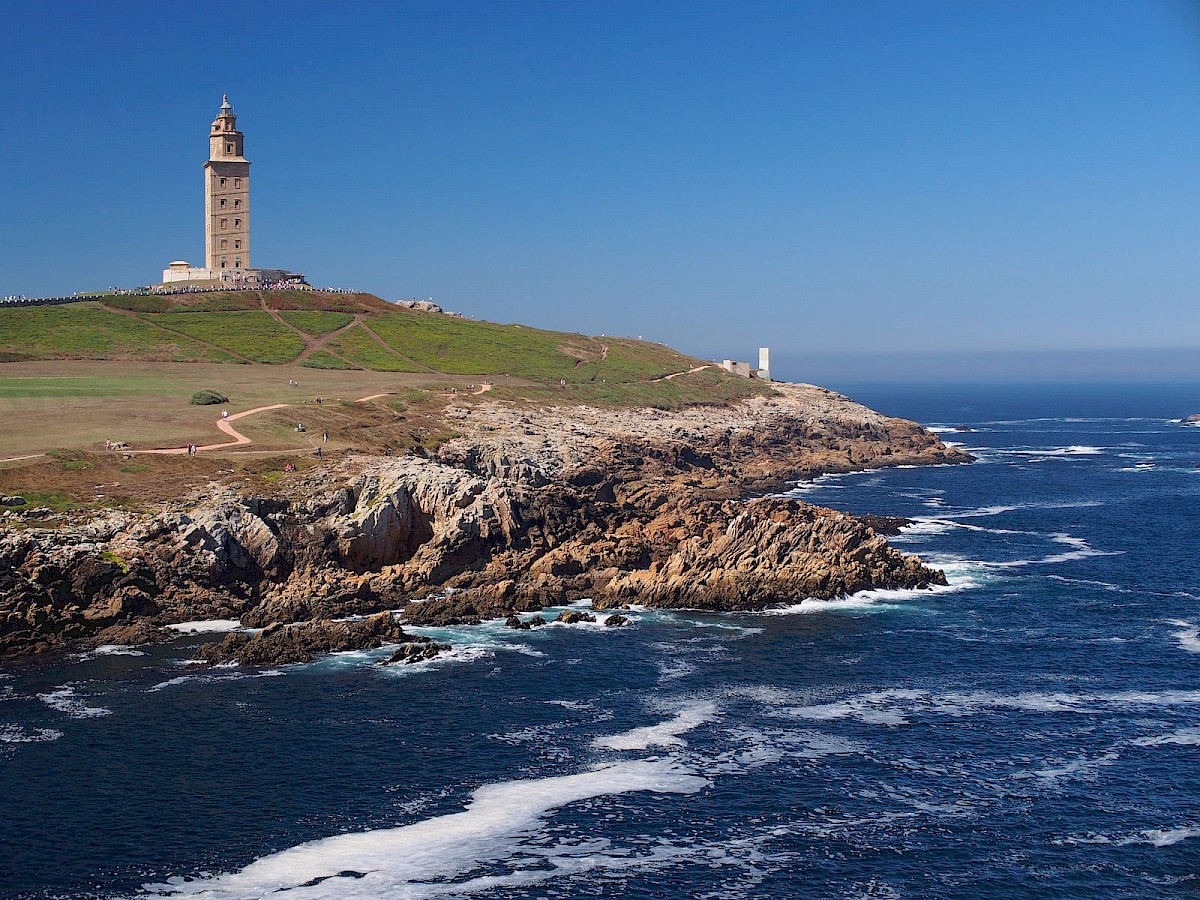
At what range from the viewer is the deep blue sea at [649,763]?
3903cm

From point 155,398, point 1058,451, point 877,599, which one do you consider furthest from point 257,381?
point 1058,451

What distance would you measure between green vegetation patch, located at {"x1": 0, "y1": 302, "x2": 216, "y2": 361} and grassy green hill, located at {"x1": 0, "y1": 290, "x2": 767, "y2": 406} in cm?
13

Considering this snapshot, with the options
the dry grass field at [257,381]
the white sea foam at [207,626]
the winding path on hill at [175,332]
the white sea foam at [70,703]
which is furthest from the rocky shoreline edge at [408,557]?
the winding path on hill at [175,332]

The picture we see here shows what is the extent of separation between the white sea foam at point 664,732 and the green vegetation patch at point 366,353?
96970mm

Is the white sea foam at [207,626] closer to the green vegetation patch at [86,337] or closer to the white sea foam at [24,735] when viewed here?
the white sea foam at [24,735]

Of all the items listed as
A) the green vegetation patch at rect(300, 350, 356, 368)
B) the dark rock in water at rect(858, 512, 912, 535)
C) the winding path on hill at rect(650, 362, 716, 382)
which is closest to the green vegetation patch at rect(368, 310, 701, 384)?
the winding path on hill at rect(650, 362, 716, 382)

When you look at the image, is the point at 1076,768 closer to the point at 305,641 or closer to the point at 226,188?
the point at 305,641

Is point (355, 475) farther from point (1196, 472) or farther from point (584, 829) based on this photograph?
point (1196, 472)

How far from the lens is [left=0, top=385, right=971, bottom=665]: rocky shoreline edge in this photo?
210 ft

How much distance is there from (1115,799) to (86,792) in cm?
3740

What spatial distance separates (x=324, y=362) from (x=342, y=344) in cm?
1217

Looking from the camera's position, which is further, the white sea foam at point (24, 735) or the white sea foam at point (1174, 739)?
the white sea foam at point (1174, 739)

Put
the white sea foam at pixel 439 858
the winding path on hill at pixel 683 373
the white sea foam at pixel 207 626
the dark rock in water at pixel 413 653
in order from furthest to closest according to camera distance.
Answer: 1. the winding path on hill at pixel 683 373
2. the white sea foam at pixel 207 626
3. the dark rock in water at pixel 413 653
4. the white sea foam at pixel 439 858

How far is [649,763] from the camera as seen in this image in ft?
157
